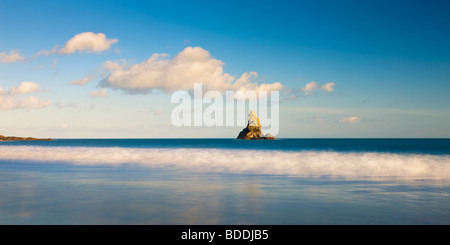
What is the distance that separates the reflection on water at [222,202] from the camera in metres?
10.3

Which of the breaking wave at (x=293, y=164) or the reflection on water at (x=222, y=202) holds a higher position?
the reflection on water at (x=222, y=202)

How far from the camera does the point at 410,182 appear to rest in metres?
18.8

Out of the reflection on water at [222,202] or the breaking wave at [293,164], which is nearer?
the reflection on water at [222,202]

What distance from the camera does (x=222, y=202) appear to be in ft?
41.9

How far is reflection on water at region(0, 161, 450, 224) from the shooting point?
1034 centimetres

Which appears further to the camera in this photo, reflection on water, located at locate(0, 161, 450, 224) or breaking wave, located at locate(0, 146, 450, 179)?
breaking wave, located at locate(0, 146, 450, 179)

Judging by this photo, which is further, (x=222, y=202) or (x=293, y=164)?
(x=293, y=164)

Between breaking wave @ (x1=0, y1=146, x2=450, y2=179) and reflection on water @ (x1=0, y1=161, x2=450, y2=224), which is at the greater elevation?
reflection on water @ (x1=0, y1=161, x2=450, y2=224)
